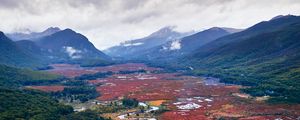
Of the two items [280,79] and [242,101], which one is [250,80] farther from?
[242,101]

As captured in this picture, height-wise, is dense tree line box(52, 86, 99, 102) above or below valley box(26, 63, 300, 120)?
above

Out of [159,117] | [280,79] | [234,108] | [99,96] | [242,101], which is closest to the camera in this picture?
[159,117]

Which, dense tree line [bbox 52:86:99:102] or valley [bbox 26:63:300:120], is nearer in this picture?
valley [bbox 26:63:300:120]

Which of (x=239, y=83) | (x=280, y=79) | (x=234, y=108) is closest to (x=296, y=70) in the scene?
(x=280, y=79)

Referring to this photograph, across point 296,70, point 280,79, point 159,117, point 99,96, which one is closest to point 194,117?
point 159,117

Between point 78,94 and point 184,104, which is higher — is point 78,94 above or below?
above

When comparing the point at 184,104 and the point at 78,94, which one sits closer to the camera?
the point at 184,104

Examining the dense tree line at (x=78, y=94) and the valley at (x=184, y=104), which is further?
the dense tree line at (x=78, y=94)

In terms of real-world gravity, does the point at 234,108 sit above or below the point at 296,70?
below

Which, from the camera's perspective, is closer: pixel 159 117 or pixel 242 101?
pixel 159 117

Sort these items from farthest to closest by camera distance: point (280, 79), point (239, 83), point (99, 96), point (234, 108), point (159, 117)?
point (239, 83)
point (280, 79)
point (99, 96)
point (234, 108)
point (159, 117)

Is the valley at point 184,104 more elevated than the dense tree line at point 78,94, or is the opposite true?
the dense tree line at point 78,94
